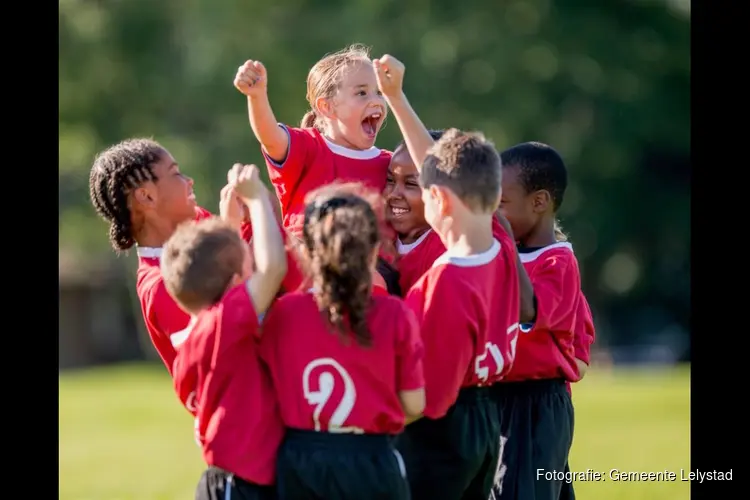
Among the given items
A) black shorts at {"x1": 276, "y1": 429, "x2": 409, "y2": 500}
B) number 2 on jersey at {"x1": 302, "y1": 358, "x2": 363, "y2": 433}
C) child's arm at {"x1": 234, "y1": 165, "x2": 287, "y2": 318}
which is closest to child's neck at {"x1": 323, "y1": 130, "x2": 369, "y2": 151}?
child's arm at {"x1": 234, "y1": 165, "x2": 287, "y2": 318}

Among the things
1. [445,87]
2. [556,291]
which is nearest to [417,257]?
[556,291]

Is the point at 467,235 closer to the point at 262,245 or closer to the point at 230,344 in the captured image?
the point at 262,245

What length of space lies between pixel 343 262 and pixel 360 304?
0.52ft

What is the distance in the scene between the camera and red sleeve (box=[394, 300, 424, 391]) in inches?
158

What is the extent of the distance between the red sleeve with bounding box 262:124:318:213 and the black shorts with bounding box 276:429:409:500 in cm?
139

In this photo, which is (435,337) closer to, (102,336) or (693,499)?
(693,499)

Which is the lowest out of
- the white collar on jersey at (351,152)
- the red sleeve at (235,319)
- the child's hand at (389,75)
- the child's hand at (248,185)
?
the red sleeve at (235,319)

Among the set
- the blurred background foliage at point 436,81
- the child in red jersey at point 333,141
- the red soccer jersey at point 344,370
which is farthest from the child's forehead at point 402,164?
the blurred background foliage at point 436,81

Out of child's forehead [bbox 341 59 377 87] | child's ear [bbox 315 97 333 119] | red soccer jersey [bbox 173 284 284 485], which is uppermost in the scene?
child's forehead [bbox 341 59 377 87]

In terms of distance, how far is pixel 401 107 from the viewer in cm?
451

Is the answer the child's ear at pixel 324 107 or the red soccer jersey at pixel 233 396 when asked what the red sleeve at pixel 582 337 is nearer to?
the child's ear at pixel 324 107

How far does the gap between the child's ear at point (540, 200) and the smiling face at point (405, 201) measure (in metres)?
0.61

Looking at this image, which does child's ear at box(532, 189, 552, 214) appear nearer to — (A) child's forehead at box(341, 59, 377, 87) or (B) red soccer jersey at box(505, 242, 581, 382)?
(B) red soccer jersey at box(505, 242, 581, 382)

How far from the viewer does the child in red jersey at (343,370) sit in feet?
13.0
